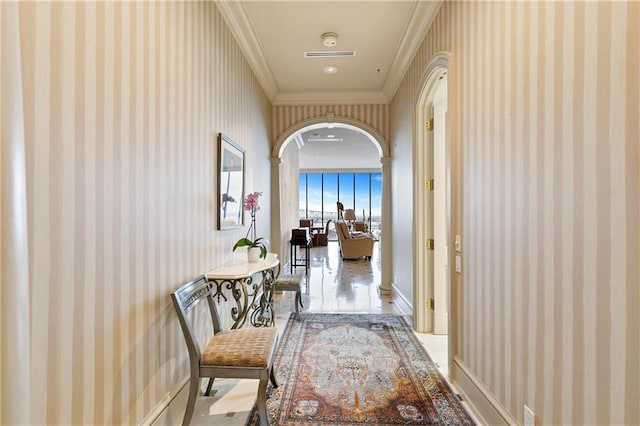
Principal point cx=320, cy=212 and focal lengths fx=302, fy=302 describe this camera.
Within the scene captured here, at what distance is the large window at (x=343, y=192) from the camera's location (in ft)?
46.9

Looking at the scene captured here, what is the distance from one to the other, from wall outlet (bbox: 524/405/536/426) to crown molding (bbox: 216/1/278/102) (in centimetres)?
337

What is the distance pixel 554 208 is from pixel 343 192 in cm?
1315

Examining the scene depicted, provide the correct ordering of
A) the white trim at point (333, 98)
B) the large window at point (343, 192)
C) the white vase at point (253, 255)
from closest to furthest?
the white vase at point (253, 255), the white trim at point (333, 98), the large window at point (343, 192)

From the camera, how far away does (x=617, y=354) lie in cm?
100

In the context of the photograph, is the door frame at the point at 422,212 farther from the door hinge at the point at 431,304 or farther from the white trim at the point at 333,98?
the white trim at the point at 333,98

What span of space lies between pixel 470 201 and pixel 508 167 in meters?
0.47

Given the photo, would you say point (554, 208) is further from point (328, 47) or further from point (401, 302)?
point (401, 302)

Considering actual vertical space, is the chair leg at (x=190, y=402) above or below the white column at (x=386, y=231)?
below

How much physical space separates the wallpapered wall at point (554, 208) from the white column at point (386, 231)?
2.62 metres

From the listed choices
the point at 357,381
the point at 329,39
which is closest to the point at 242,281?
the point at 357,381

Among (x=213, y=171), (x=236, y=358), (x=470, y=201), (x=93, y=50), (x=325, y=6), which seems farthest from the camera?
(x=325, y=6)

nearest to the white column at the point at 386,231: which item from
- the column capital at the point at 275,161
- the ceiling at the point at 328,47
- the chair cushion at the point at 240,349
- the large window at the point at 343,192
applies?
the ceiling at the point at 328,47

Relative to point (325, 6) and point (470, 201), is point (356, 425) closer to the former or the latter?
point (470, 201)

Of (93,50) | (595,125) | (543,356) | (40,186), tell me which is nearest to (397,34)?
(595,125)
